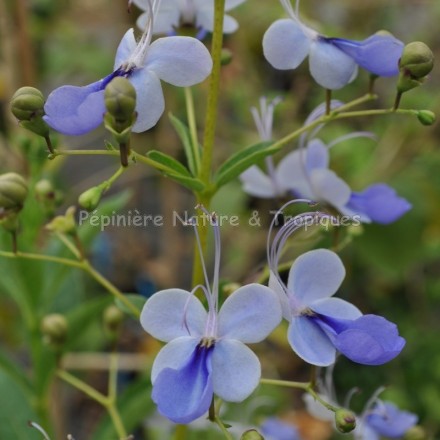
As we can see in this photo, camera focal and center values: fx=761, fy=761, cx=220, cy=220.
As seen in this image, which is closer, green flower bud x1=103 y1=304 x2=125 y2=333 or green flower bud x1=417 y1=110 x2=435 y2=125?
green flower bud x1=417 y1=110 x2=435 y2=125

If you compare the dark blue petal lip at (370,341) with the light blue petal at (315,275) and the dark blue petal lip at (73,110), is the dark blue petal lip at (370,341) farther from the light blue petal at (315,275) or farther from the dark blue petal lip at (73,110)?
the dark blue petal lip at (73,110)

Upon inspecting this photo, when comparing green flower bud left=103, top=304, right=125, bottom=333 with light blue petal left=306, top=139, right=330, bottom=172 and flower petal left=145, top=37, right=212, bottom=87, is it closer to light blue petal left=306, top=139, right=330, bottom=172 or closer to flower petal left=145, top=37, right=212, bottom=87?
light blue petal left=306, top=139, right=330, bottom=172

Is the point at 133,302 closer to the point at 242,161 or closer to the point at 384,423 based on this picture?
the point at 242,161

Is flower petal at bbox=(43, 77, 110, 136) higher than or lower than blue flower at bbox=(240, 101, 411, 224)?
higher

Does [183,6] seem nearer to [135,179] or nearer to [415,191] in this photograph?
[415,191]

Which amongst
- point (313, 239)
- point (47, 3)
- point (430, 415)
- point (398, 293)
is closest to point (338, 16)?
point (47, 3)

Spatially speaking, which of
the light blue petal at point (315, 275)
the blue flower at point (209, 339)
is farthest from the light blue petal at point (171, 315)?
the light blue petal at point (315, 275)

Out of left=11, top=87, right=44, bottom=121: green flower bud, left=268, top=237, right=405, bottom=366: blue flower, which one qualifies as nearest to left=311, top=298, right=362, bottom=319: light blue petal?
left=268, top=237, right=405, bottom=366: blue flower
